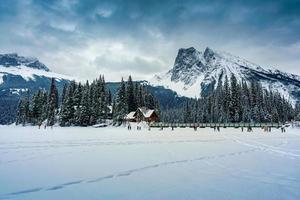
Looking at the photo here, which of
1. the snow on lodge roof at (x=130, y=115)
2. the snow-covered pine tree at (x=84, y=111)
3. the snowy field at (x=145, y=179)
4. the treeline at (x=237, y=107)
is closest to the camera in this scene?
the snowy field at (x=145, y=179)

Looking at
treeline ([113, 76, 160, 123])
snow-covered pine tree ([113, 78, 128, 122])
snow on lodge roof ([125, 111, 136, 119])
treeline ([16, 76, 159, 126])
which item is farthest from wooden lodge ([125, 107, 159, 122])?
snow-covered pine tree ([113, 78, 128, 122])

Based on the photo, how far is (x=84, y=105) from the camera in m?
84.8

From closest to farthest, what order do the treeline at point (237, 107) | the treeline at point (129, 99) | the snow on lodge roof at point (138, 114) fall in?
the treeline at point (129, 99) < the snow on lodge roof at point (138, 114) < the treeline at point (237, 107)

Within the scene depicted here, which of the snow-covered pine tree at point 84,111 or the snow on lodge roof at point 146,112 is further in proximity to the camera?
the snow on lodge roof at point 146,112

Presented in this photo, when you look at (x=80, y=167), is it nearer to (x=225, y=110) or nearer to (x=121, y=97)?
(x=121, y=97)

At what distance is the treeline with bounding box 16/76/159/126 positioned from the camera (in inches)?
3378

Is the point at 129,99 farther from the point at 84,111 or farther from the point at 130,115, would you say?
the point at 84,111

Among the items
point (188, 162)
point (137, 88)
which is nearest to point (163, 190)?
point (188, 162)

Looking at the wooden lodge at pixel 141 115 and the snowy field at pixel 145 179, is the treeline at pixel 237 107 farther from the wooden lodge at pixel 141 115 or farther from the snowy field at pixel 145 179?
the snowy field at pixel 145 179

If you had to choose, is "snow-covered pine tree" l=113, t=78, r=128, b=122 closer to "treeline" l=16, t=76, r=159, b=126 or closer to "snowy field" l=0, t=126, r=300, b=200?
"treeline" l=16, t=76, r=159, b=126

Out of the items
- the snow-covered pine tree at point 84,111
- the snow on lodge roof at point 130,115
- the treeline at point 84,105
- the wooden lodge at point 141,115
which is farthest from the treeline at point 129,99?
the snow-covered pine tree at point 84,111

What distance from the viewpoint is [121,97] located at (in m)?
95.0

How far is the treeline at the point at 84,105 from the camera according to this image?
85812mm

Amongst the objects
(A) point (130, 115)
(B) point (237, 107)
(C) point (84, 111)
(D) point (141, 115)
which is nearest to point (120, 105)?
(D) point (141, 115)
